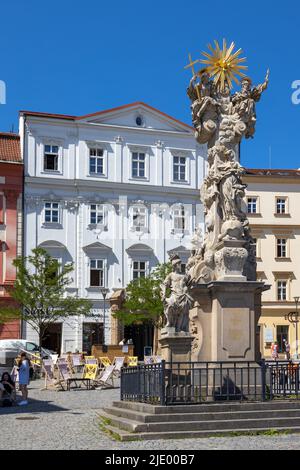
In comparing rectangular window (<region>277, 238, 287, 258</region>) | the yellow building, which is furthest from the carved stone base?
rectangular window (<region>277, 238, 287, 258</region>)

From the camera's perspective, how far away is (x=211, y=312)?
1712 centimetres

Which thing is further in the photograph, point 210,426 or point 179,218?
point 179,218

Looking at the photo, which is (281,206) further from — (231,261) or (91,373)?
(231,261)

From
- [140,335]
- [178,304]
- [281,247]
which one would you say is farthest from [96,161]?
[178,304]

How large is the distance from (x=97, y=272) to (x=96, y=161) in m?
6.63

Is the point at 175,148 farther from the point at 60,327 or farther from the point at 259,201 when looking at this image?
the point at 60,327

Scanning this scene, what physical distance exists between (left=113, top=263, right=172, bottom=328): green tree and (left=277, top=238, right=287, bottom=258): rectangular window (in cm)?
1106

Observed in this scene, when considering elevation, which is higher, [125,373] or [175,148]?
[175,148]

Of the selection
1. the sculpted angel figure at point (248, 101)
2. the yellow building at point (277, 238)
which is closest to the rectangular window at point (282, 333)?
the yellow building at point (277, 238)

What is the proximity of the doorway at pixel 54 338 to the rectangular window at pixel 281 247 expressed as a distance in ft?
52.9

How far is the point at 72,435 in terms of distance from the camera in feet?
44.7

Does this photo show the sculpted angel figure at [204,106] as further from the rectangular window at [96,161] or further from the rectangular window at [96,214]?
the rectangular window at [96,161]
